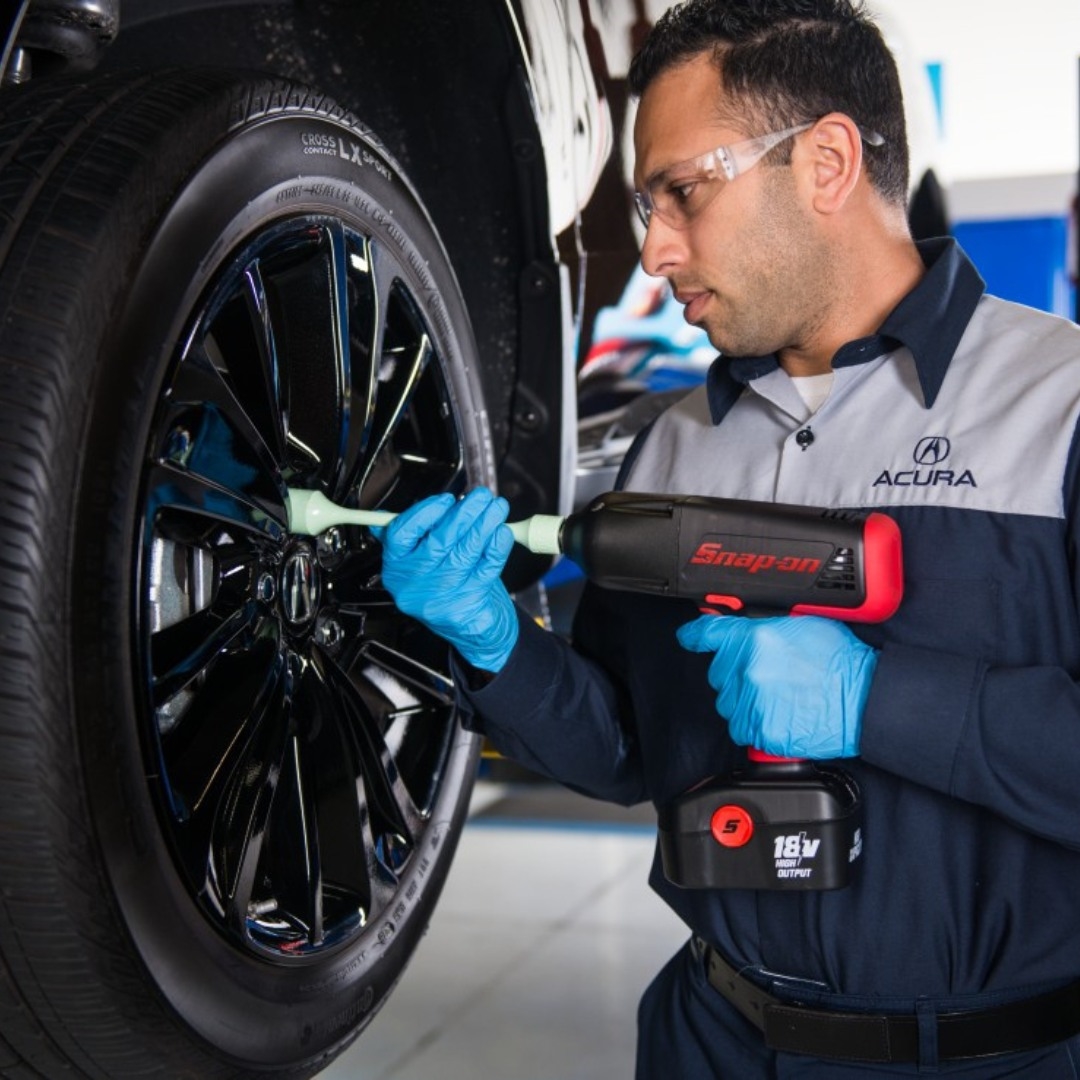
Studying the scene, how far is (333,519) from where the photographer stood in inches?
58.5

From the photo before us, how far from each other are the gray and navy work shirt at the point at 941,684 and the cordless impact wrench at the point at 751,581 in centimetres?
8

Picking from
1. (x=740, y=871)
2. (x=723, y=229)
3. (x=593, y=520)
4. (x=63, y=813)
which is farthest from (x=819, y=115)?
(x=63, y=813)

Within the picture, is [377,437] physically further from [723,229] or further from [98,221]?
[98,221]

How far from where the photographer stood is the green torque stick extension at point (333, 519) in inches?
58.1

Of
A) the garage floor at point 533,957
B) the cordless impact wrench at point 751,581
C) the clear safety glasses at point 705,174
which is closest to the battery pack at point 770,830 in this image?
the cordless impact wrench at point 751,581

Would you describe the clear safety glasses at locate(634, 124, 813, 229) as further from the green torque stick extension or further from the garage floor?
the garage floor

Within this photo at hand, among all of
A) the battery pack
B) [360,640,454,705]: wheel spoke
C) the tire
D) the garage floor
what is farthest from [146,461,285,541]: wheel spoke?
the garage floor

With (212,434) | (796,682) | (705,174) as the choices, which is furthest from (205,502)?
(705,174)

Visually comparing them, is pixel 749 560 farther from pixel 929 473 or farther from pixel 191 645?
pixel 191 645

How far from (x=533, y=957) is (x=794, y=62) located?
2355mm

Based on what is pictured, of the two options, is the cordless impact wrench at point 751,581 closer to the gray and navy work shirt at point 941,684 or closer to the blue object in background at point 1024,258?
the gray and navy work shirt at point 941,684

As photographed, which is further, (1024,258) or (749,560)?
(1024,258)

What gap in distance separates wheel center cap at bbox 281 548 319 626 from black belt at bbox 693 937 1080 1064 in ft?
2.22

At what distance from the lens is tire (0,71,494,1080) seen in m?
1.09
